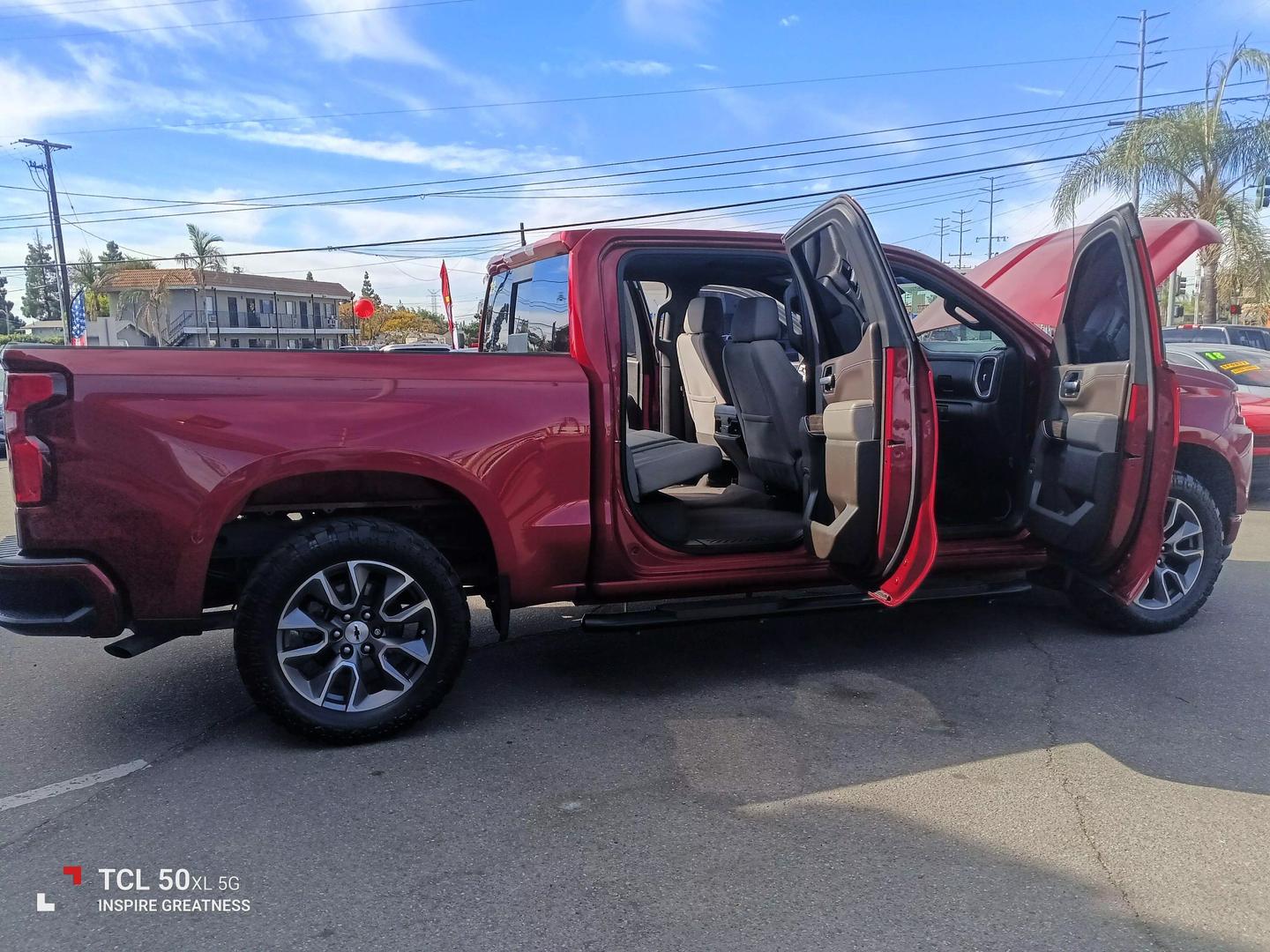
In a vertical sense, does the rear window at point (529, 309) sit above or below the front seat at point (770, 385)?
above

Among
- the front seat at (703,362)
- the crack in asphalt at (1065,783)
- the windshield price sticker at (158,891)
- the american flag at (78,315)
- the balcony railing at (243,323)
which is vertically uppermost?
the balcony railing at (243,323)

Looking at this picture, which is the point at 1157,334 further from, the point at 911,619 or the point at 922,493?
the point at 911,619

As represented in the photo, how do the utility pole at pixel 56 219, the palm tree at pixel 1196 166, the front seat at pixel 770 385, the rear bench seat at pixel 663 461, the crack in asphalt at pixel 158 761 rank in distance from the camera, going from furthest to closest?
the utility pole at pixel 56 219 < the palm tree at pixel 1196 166 < the front seat at pixel 770 385 < the rear bench seat at pixel 663 461 < the crack in asphalt at pixel 158 761

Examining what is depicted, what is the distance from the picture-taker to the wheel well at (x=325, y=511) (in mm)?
3600

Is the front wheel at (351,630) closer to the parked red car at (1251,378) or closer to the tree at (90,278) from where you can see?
the parked red car at (1251,378)

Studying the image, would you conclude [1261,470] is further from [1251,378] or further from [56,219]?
[56,219]

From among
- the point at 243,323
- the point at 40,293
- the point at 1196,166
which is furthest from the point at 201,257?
the point at 40,293

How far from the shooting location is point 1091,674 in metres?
4.32

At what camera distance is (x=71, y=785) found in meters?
3.33

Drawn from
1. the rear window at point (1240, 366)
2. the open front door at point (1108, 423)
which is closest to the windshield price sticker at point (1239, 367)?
the rear window at point (1240, 366)

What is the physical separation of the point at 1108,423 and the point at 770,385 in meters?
1.48

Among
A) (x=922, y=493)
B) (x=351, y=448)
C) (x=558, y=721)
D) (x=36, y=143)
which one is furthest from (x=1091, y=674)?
(x=36, y=143)

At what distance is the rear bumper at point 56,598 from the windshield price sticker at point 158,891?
842mm

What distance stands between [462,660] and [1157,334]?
3.03 m
